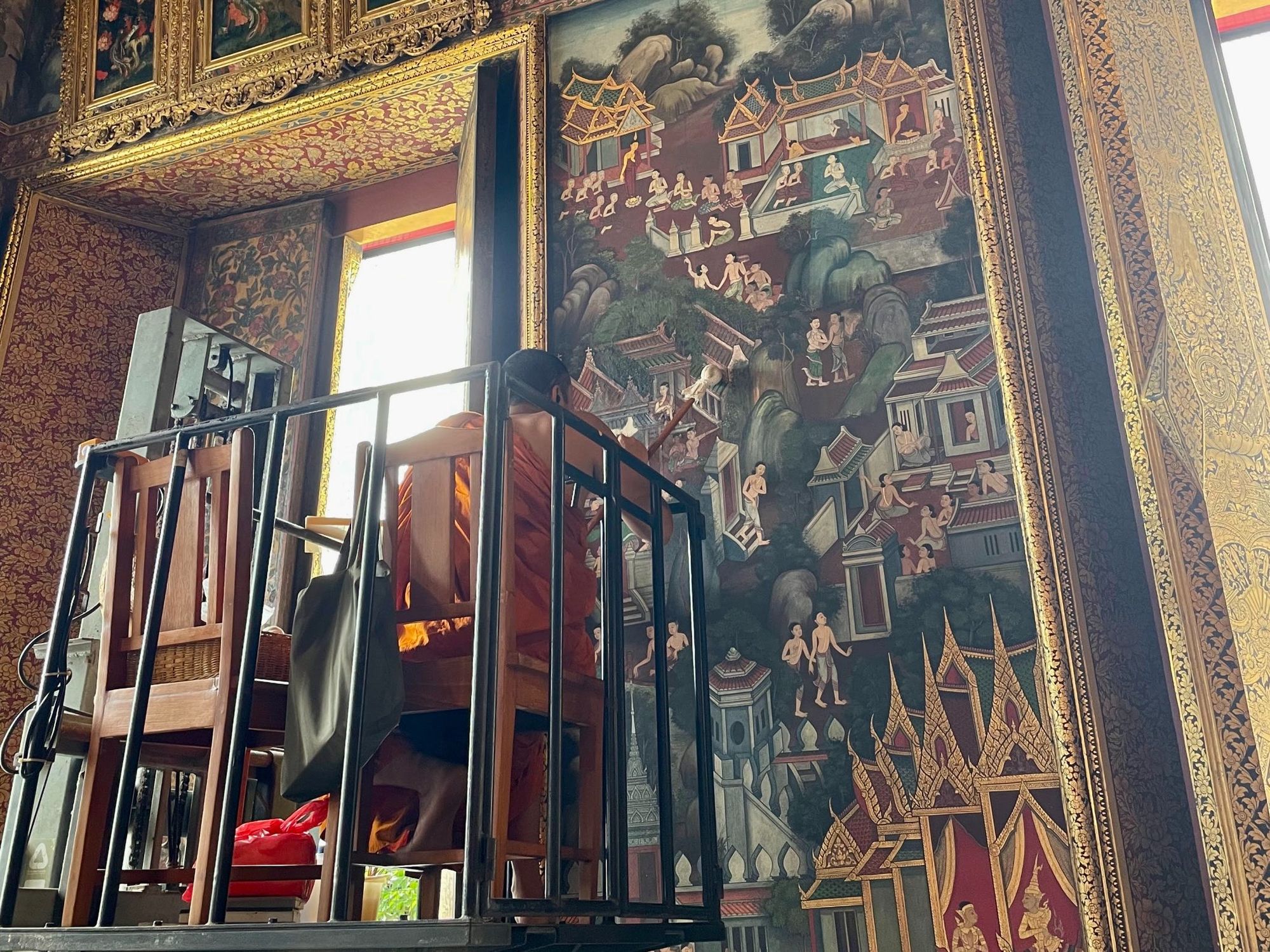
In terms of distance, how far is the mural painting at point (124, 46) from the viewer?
20.6ft

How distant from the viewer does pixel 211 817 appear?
257 centimetres

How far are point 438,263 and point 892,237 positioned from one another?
2.86 meters

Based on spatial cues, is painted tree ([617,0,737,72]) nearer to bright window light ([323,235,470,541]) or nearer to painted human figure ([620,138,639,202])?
painted human figure ([620,138,639,202])

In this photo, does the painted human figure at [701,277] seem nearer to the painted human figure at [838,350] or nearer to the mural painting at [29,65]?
the painted human figure at [838,350]

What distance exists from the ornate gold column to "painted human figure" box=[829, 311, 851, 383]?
0.86 meters

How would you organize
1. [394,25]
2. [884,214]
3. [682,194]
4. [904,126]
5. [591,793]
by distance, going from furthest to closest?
[394,25] < [682,194] < [904,126] < [884,214] < [591,793]

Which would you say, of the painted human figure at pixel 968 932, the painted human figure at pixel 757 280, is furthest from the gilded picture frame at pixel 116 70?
the painted human figure at pixel 968 932

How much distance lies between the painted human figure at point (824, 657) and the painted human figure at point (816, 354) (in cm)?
84

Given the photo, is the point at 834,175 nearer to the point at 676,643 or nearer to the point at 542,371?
the point at 542,371

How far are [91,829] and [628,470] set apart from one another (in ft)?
5.70

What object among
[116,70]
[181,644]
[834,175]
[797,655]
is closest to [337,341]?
[116,70]

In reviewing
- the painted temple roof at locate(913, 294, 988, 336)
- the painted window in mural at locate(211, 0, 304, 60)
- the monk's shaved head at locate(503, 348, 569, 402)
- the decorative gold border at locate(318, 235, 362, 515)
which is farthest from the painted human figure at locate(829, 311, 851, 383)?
the painted window in mural at locate(211, 0, 304, 60)

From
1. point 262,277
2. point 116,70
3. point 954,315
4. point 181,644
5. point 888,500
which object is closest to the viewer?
point 181,644

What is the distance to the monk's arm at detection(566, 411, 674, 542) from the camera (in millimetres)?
3377
